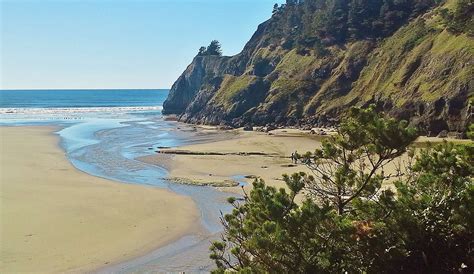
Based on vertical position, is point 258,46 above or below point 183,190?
above

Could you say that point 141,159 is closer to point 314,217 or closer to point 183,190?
point 183,190

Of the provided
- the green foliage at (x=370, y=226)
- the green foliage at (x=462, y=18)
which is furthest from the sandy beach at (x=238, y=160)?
the green foliage at (x=370, y=226)

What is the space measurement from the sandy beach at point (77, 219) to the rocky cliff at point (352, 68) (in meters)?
34.6

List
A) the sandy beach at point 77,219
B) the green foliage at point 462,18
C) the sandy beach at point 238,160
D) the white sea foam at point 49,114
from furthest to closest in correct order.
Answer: the white sea foam at point 49,114
the green foliage at point 462,18
the sandy beach at point 238,160
the sandy beach at point 77,219

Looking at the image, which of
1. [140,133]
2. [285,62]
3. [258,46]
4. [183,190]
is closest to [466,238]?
[183,190]

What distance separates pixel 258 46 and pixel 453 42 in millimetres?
53599

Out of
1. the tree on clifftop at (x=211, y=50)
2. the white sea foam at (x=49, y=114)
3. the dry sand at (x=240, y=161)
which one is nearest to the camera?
the dry sand at (x=240, y=161)

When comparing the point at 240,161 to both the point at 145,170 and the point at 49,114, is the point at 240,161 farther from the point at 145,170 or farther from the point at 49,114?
the point at 49,114

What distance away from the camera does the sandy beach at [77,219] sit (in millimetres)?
18125

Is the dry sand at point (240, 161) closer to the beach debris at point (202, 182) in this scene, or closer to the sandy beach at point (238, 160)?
the sandy beach at point (238, 160)

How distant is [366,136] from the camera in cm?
978

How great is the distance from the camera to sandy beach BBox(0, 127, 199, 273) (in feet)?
59.5

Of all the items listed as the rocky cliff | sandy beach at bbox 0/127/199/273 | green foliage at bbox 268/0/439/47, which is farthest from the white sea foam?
sandy beach at bbox 0/127/199/273

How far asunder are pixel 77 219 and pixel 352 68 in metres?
59.1
